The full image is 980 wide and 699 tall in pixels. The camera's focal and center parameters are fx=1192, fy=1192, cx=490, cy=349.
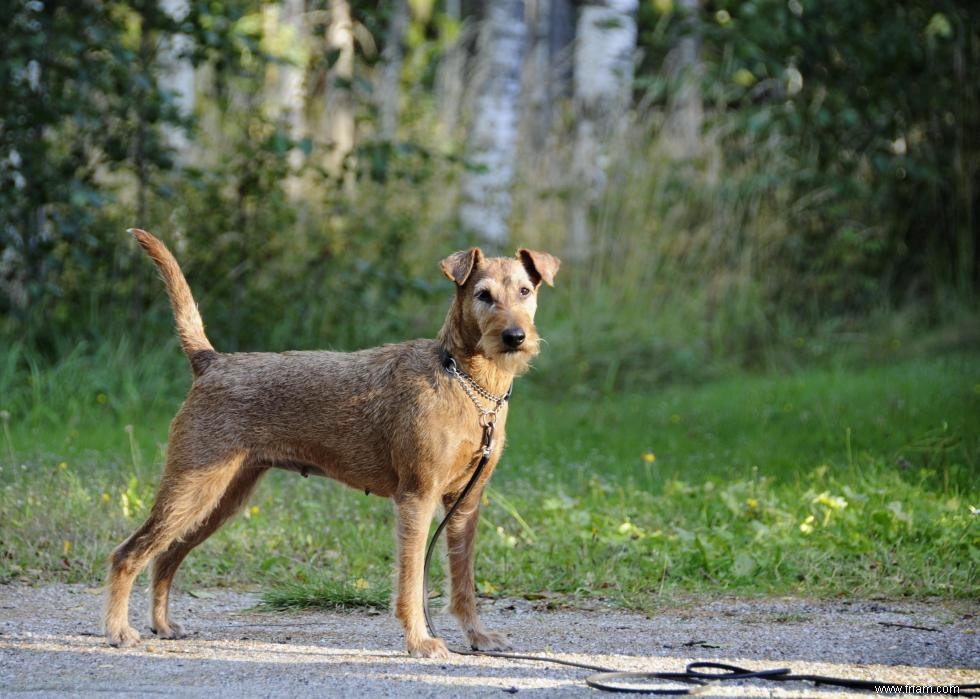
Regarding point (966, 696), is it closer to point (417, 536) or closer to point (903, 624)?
point (903, 624)

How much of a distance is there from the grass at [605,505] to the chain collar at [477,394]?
3.90 ft

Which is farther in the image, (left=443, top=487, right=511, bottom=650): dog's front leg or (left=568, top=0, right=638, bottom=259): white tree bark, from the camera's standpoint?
(left=568, top=0, right=638, bottom=259): white tree bark

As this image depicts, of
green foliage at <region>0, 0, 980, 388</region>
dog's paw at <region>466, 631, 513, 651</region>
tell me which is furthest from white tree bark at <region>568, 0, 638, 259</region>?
dog's paw at <region>466, 631, 513, 651</region>

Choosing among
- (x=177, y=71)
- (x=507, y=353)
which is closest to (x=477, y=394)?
(x=507, y=353)

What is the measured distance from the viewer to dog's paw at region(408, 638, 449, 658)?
4270 millimetres

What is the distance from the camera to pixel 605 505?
626 cm

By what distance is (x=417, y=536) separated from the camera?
170 inches

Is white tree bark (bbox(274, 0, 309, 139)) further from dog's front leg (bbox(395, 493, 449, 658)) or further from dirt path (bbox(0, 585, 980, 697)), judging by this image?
dog's front leg (bbox(395, 493, 449, 658))

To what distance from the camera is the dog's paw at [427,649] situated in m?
4.27

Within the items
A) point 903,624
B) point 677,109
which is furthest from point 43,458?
point 677,109

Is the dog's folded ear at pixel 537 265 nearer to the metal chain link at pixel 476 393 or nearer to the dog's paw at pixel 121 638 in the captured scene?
the metal chain link at pixel 476 393

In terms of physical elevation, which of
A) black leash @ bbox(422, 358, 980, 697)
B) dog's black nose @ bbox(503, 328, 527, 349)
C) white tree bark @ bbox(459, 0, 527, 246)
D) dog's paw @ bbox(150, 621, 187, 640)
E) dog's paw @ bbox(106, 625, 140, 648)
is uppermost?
white tree bark @ bbox(459, 0, 527, 246)

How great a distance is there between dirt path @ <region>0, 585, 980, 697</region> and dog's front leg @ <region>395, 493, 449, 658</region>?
9cm

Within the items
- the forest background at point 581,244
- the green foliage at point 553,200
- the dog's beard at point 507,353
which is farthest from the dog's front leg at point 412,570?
the green foliage at point 553,200
